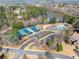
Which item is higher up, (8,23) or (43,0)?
(8,23)

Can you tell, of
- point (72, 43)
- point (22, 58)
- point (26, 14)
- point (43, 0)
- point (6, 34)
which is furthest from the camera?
point (43, 0)

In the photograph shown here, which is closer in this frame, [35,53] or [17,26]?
[35,53]

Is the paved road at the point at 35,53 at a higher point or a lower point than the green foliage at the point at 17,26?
higher

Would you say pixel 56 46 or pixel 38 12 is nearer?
pixel 56 46

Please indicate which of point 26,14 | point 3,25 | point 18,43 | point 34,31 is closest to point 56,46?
point 18,43

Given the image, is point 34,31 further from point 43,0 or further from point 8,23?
point 43,0

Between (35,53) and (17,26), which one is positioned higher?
(35,53)

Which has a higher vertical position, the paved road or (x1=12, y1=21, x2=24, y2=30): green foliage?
the paved road

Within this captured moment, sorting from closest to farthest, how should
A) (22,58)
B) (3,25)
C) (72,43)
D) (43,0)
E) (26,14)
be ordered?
(22,58) → (72,43) → (3,25) → (26,14) → (43,0)

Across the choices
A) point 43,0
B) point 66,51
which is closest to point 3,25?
point 66,51

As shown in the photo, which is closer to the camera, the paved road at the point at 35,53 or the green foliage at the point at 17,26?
the paved road at the point at 35,53

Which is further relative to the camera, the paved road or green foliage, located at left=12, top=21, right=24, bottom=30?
green foliage, located at left=12, top=21, right=24, bottom=30
